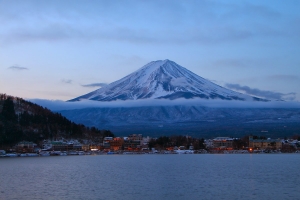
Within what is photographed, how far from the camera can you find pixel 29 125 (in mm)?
89000

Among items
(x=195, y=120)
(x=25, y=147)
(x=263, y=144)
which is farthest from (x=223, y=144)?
(x=195, y=120)

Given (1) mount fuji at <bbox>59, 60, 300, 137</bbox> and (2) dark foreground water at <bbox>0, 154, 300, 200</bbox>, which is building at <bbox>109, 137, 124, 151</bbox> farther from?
(2) dark foreground water at <bbox>0, 154, 300, 200</bbox>

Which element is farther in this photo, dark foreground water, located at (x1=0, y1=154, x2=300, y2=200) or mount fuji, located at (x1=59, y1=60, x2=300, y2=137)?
mount fuji, located at (x1=59, y1=60, x2=300, y2=137)

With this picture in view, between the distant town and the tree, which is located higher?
the tree

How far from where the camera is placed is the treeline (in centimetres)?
8388

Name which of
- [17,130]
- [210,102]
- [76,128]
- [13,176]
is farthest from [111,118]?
[13,176]

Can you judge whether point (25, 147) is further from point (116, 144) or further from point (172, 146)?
point (172, 146)

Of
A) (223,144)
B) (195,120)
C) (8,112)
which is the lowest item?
(223,144)

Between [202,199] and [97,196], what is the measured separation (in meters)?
5.75

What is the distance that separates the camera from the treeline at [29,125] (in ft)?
Result: 275

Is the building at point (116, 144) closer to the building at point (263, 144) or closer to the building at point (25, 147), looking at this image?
the building at point (25, 147)

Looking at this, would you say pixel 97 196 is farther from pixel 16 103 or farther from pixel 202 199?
pixel 16 103

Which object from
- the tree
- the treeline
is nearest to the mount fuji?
the treeline

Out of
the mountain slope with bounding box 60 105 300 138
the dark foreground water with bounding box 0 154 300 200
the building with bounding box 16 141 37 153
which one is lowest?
the dark foreground water with bounding box 0 154 300 200
